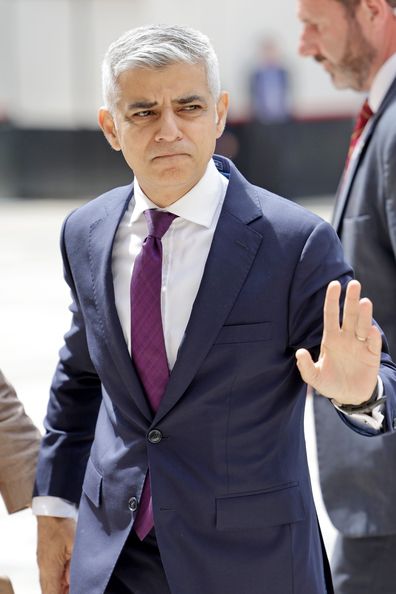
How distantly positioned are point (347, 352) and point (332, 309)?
0.09 meters

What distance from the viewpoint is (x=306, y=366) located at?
2.49 m

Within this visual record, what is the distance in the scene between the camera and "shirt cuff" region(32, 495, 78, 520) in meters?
3.17

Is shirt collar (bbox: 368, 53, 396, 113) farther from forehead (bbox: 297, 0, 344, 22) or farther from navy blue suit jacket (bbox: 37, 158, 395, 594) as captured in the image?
navy blue suit jacket (bbox: 37, 158, 395, 594)

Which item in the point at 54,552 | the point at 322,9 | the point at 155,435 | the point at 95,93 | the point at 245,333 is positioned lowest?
the point at 95,93

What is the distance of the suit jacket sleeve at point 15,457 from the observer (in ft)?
11.0

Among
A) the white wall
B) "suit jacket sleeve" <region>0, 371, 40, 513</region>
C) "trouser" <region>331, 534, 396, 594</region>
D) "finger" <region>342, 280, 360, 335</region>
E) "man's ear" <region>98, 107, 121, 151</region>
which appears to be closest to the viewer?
"finger" <region>342, 280, 360, 335</region>

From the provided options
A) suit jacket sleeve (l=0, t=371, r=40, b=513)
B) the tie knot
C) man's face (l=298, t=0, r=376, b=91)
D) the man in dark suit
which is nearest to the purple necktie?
the tie knot

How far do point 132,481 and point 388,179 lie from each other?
1.33 metres

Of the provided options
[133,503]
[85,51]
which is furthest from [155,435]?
[85,51]

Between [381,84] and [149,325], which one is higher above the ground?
[381,84]

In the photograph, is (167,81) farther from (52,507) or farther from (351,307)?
(52,507)

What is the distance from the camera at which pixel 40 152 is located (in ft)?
70.8

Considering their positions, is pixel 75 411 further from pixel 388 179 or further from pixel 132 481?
pixel 388 179

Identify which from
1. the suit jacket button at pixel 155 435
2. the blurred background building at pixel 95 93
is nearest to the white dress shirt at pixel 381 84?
the suit jacket button at pixel 155 435
